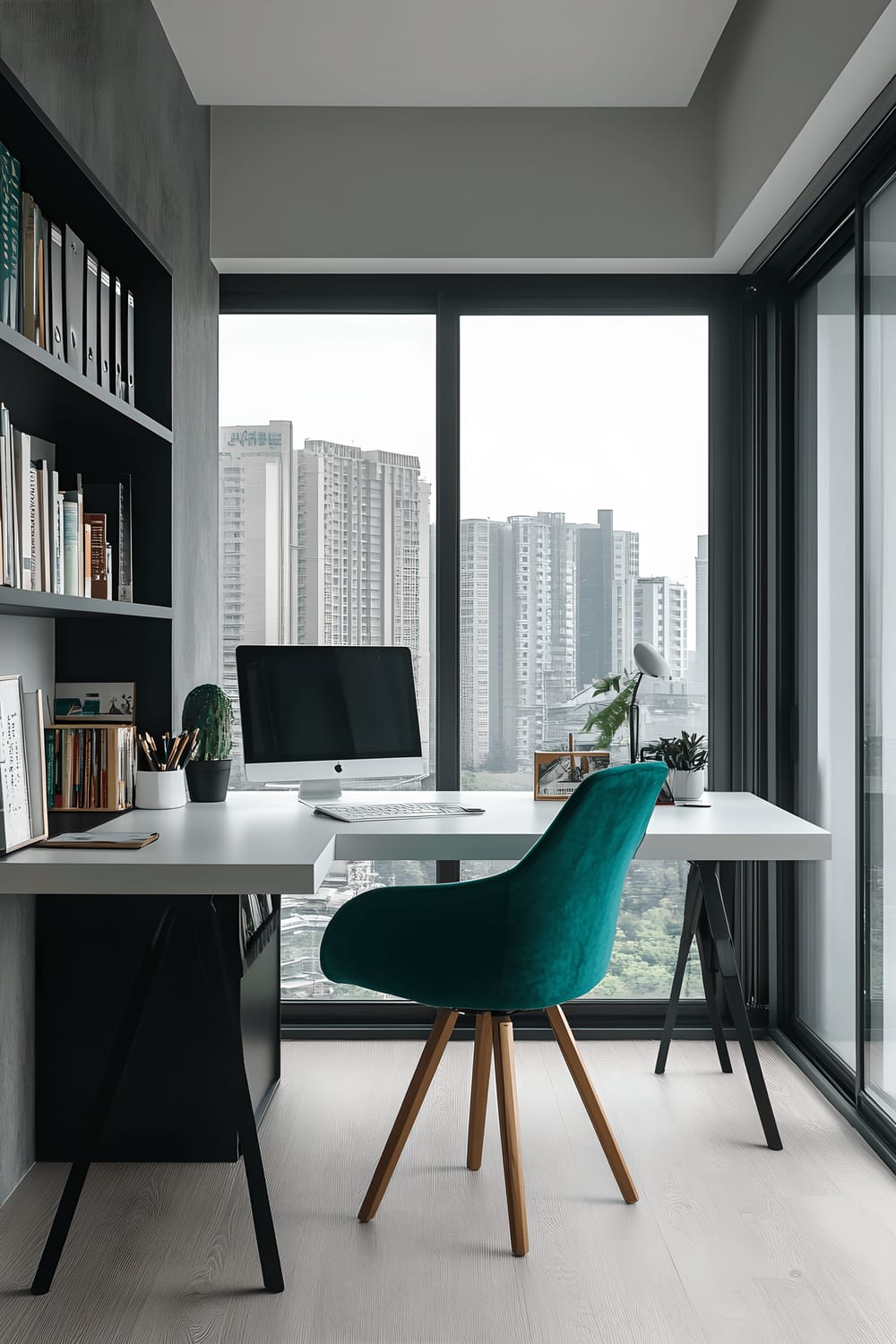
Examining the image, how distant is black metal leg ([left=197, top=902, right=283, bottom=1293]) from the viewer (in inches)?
69.6

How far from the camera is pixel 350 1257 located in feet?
6.25

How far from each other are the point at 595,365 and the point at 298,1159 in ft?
7.76

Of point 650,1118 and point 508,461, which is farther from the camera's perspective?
point 508,461

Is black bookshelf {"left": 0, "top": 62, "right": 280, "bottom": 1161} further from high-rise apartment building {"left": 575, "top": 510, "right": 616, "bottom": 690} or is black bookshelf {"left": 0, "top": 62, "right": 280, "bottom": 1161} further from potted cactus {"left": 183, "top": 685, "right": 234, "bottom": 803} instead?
high-rise apartment building {"left": 575, "top": 510, "right": 616, "bottom": 690}

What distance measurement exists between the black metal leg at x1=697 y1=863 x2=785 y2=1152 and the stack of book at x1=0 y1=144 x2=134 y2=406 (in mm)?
1818

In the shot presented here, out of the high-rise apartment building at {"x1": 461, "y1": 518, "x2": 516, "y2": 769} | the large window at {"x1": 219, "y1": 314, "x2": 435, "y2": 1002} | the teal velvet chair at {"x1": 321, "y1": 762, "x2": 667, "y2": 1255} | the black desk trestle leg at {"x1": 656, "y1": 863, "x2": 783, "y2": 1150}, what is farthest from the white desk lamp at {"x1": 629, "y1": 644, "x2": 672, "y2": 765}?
the teal velvet chair at {"x1": 321, "y1": 762, "x2": 667, "y2": 1255}

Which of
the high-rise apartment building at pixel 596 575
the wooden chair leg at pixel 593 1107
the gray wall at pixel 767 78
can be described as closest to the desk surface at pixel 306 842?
the wooden chair leg at pixel 593 1107

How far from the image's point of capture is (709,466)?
3.11 m

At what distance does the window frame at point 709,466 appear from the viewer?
304cm

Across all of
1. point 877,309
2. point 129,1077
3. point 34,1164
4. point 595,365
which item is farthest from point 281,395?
point 34,1164

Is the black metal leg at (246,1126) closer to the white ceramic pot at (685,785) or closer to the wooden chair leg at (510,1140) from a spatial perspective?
the wooden chair leg at (510,1140)

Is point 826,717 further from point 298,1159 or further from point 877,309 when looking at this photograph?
point 298,1159

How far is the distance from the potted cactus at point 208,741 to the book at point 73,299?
837 mm

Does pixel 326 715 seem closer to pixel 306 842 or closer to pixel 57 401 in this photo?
pixel 306 842
